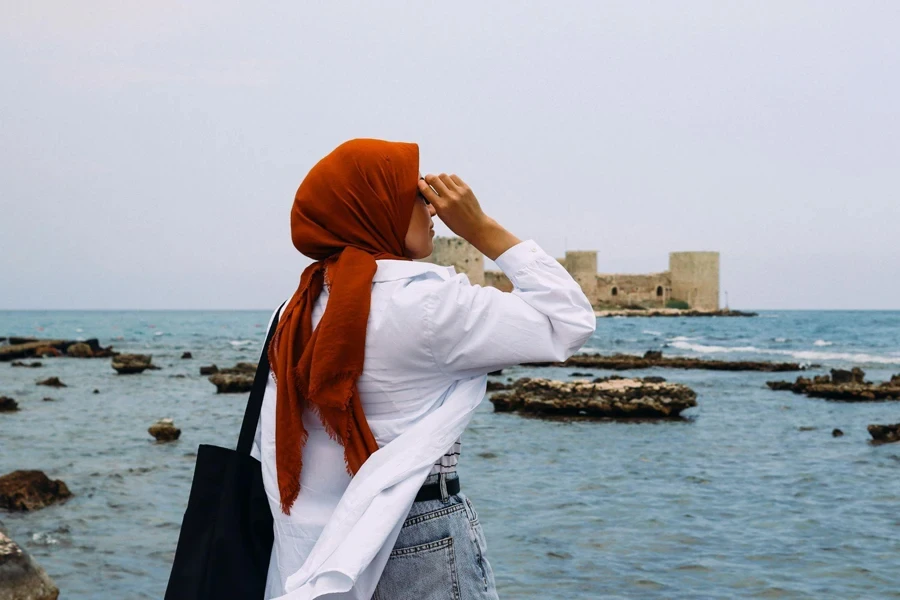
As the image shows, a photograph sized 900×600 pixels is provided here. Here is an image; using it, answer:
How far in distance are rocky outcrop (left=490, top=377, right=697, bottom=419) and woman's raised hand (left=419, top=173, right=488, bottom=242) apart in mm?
11736

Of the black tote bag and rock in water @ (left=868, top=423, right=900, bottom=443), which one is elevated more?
the black tote bag

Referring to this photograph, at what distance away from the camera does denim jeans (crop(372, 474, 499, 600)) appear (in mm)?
1721

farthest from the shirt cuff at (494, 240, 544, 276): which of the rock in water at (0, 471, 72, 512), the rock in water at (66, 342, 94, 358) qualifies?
the rock in water at (66, 342, 94, 358)

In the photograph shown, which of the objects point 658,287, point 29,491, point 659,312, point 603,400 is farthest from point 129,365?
point 658,287

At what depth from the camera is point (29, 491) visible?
7.18 metres

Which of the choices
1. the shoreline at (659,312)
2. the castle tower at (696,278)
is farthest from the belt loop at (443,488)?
the castle tower at (696,278)

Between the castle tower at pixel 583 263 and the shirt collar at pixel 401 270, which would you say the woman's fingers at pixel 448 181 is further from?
the castle tower at pixel 583 263

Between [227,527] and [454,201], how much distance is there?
0.80m

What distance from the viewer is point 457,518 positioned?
1756 mm

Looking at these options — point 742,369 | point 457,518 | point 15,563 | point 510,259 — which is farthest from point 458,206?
point 742,369

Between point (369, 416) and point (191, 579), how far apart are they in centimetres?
50

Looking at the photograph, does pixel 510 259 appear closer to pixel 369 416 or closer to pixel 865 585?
pixel 369 416

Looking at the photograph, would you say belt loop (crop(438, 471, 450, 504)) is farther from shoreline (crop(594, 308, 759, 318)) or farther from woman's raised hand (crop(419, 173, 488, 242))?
shoreline (crop(594, 308, 759, 318))

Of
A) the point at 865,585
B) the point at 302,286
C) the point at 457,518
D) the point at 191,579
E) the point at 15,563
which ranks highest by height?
the point at 302,286
